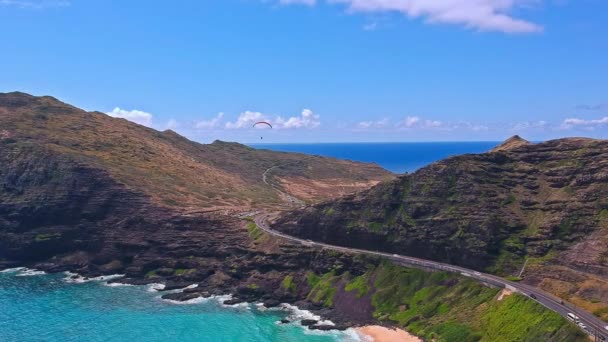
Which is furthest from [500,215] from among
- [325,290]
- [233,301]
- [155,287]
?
[155,287]

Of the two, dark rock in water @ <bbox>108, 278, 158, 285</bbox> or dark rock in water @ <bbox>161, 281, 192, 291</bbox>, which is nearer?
dark rock in water @ <bbox>161, 281, 192, 291</bbox>

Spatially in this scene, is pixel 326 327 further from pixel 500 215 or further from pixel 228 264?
pixel 500 215

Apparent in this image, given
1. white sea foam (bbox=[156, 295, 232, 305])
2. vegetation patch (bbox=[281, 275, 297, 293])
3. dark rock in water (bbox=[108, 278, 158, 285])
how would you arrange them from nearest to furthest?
white sea foam (bbox=[156, 295, 232, 305]) < vegetation patch (bbox=[281, 275, 297, 293]) < dark rock in water (bbox=[108, 278, 158, 285])

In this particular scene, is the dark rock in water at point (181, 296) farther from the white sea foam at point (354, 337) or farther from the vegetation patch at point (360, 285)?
the white sea foam at point (354, 337)

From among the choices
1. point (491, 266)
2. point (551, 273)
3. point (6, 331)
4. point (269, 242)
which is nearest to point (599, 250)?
point (551, 273)

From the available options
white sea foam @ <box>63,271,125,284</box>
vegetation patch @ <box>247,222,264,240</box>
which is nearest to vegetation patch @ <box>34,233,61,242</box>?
white sea foam @ <box>63,271,125,284</box>

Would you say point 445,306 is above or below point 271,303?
above

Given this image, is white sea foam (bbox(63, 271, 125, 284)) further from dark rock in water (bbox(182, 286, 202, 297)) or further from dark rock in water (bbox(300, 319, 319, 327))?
dark rock in water (bbox(300, 319, 319, 327))

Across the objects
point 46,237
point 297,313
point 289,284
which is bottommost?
point 297,313
